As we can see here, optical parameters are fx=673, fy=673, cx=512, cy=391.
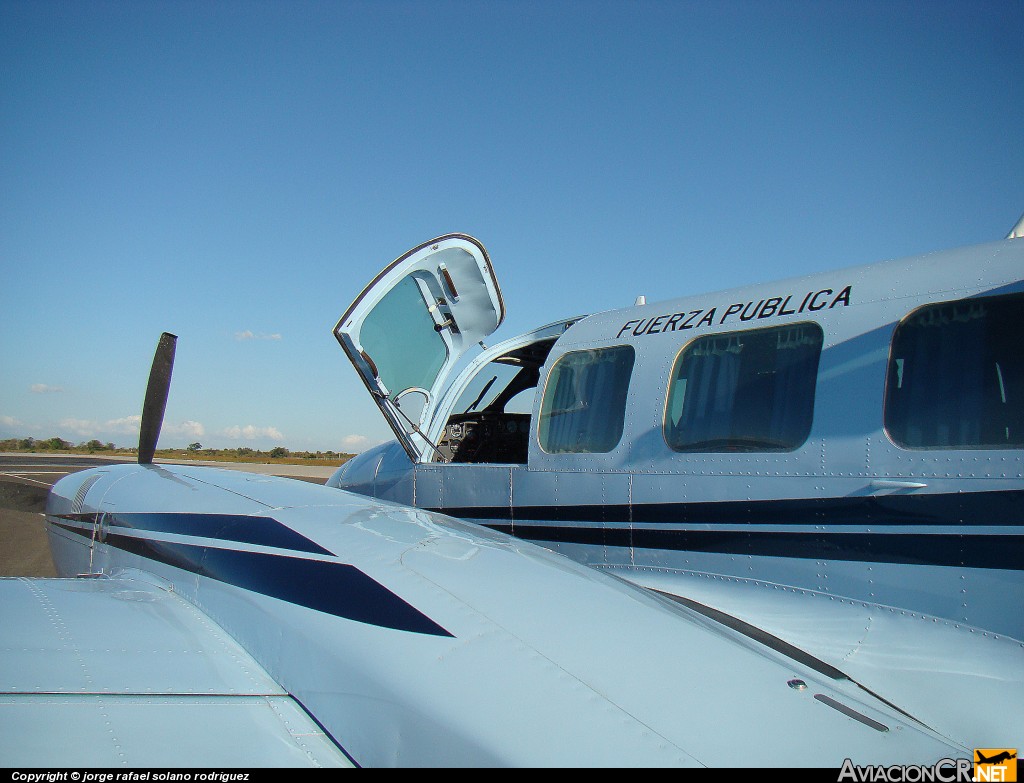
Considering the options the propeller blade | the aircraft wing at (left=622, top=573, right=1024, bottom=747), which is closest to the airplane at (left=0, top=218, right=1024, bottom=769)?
the aircraft wing at (left=622, top=573, right=1024, bottom=747)

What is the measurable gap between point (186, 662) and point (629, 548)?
236cm

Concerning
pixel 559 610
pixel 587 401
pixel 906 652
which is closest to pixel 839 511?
pixel 906 652

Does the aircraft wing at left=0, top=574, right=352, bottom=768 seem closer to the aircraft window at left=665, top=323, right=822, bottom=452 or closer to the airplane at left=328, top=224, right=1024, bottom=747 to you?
the airplane at left=328, top=224, right=1024, bottom=747

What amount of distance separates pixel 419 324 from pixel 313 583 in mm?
3167

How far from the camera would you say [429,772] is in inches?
68.1

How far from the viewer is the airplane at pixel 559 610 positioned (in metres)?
1.81

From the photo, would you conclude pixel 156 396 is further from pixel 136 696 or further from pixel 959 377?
pixel 959 377

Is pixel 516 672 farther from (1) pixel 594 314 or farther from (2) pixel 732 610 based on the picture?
(1) pixel 594 314

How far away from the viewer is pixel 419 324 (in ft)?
18.0

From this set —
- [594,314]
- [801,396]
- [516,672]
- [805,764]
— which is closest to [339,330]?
[594,314]

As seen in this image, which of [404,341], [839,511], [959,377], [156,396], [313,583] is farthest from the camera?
[156,396]

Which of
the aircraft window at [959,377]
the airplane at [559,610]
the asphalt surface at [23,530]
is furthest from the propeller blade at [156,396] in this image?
the aircraft window at [959,377]

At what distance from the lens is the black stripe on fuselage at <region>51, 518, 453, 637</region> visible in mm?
2260

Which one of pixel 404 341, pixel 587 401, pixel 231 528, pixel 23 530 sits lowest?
pixel 23 530
